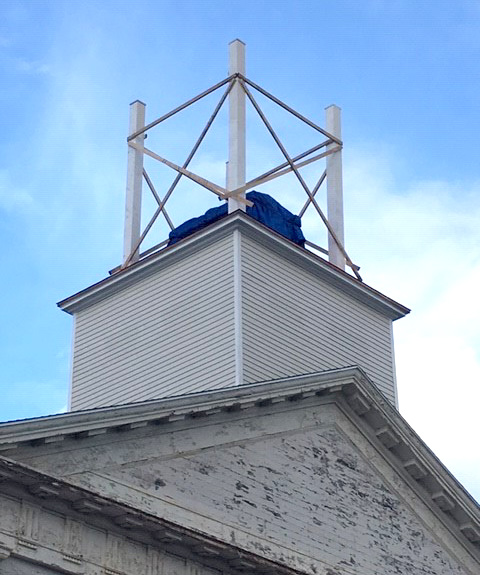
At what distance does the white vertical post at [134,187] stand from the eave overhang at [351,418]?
27.6ft

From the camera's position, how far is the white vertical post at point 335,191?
3419 centimetres

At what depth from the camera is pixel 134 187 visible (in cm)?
3450

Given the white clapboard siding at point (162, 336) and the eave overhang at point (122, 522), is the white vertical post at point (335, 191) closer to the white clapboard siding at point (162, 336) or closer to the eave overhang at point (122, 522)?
the white clapboard siding at point (162, 336)

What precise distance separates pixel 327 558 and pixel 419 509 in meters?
3.55

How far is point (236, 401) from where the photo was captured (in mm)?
24562

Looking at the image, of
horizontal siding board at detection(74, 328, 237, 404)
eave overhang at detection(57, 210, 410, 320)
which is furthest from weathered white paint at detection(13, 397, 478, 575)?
eave overhang at detection(57, 210, 410, 320)

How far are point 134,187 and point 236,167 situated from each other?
3623mm

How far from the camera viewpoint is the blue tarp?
33.5 m

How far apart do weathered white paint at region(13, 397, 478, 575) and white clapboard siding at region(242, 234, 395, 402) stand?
9.52ft

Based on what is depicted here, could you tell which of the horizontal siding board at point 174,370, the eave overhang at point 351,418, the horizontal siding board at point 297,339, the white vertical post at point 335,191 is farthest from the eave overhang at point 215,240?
the eave overhang at point 351,418

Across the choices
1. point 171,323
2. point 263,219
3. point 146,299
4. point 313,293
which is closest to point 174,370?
point 171,323

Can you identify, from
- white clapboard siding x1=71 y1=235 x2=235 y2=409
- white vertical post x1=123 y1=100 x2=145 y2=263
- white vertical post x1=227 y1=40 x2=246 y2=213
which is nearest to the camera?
white clapboard siding x1=71 y1=235 x2=235 y2=409

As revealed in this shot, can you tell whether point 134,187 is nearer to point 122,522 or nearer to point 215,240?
point 215,240

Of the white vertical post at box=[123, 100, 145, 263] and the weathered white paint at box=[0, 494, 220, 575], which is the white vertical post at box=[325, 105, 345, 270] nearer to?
the white vertical post at box=[123, 100, 145, 263]
